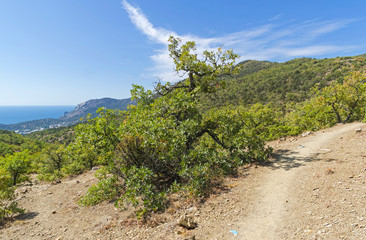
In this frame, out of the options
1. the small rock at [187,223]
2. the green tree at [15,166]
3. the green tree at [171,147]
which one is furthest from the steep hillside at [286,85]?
the small rock at [187,223]

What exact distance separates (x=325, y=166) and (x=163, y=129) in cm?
819

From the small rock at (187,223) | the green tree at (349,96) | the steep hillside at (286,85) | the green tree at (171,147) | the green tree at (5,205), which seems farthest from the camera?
the steep hillside at (286,85)

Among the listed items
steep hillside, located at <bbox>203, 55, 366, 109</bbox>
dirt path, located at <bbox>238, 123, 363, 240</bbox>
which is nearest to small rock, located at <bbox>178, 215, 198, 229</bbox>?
dirt path, located at <bbox>238, 123, 363, 240</bbox>

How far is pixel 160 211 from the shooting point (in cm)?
715

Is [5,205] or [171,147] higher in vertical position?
[171,147]

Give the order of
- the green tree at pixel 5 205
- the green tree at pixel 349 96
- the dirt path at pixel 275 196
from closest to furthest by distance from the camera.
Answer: the dirt path at pixel 275 196, the green tree at pixel 5 205, the green tree at pixel 349 96

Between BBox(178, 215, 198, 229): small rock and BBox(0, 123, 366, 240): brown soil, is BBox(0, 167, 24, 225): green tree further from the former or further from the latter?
BBox(178, 215, 198, 229): small rock

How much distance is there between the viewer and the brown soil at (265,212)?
4.90m

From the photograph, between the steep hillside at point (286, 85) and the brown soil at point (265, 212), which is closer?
the brown soil at point (265, 212)

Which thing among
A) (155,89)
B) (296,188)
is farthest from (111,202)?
(296,188)

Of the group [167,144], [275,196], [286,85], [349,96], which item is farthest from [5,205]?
[286,85]

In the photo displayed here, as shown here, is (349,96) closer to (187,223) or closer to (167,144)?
(167,144)

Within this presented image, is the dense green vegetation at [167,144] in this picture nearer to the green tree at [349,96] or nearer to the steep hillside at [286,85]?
the green tree at [349,96]

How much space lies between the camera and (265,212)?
6.00 m
